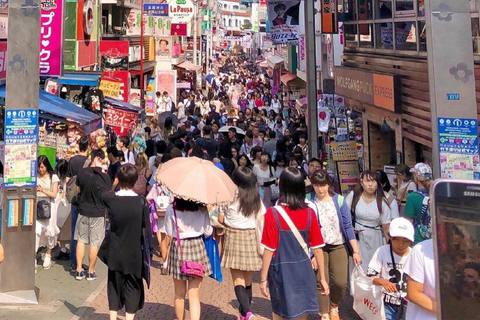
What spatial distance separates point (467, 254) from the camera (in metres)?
3.01

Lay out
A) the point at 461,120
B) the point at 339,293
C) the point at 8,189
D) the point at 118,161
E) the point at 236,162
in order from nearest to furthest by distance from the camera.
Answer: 1. the point at 461,120
2. the point at 339,293
3. the point at 8,189
4. the point at 118,161
5. the point at 236,162

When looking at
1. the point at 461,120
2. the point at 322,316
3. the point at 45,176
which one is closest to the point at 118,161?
the point at 45,176

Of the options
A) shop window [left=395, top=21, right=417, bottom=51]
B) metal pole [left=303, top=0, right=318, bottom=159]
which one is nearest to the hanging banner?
metal pole [left=303, top=0, right=318, bottom=159]

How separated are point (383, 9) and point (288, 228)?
9108 mm

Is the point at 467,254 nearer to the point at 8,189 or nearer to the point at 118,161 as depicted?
the point at 8,189

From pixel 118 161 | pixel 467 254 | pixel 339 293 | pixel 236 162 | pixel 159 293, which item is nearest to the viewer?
pixel 467 254

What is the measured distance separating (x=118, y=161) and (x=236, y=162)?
241 cm

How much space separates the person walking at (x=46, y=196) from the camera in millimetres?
8289

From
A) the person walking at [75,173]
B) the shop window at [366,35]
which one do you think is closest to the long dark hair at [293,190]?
the person walking at [75,173]

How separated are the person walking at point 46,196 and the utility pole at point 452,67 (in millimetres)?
5117

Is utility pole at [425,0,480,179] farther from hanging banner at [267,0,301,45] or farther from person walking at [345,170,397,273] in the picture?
hanging banner at [267,0,301,45]

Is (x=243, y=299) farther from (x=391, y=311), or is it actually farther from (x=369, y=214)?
(x=391, y=311)

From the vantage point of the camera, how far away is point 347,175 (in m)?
12.8

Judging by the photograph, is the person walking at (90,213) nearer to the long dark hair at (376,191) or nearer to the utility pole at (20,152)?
the utility pole at (20,152)
